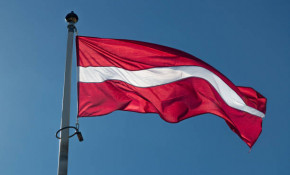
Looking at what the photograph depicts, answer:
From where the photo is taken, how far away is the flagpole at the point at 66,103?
8.83 metres

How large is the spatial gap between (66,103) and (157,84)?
357cm

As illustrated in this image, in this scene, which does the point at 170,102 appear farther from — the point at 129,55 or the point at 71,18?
the point at 71,18

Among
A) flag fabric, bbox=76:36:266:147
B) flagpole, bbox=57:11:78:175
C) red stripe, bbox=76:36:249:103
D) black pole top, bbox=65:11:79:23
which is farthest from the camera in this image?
red stripe, bbox=76:36:249:103

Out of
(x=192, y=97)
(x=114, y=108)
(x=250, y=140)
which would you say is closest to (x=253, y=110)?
(x=250, y=140)

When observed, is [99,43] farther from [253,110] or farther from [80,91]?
[253,110]

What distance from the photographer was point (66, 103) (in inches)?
385

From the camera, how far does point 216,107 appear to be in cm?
1273

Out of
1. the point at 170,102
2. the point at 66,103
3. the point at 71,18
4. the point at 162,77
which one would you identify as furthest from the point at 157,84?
the point at 66,103

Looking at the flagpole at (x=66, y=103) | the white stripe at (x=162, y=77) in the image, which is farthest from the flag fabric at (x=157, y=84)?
the flagpole at (x=66, y=103)

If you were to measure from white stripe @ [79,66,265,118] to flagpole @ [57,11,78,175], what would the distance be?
3.06 ft

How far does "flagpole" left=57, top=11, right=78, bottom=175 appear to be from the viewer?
8.83 meters

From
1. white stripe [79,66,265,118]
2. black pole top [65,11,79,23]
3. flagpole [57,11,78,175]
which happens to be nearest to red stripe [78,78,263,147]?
white stripe [79,66,265,118]

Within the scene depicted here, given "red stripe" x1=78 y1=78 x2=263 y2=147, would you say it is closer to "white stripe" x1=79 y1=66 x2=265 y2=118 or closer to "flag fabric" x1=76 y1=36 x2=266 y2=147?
"flag fabric" x1=76 y1=36 x2=266 y2=147

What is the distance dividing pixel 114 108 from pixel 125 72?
1.41 metres
